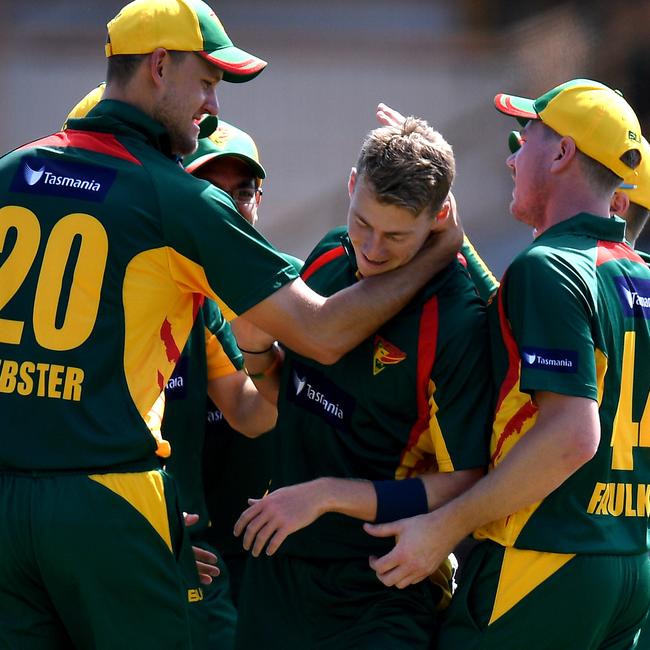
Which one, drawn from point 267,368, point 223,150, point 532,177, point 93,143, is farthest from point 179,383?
point 532,177

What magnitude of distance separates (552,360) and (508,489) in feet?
1.01

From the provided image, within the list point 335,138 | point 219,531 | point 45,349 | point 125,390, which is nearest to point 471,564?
point 125,390

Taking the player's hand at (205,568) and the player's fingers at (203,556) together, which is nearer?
the player's hand at (205,568)

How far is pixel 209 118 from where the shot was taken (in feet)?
11.4

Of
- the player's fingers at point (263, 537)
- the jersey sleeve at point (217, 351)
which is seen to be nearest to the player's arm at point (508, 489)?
the player's fingers at point (263, 537)

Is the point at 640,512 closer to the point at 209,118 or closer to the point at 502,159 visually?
the point at 209,118

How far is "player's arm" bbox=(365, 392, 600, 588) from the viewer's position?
265cm

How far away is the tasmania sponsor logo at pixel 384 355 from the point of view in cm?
294

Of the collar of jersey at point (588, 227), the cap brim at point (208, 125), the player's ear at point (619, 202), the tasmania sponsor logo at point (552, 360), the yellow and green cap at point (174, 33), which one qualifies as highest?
the yellow and green cap at point (174, 33)

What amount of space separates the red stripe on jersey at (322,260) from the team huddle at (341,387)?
0.08 meters

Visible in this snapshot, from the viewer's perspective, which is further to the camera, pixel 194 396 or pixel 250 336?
pixel 194 396

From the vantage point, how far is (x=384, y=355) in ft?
9.69

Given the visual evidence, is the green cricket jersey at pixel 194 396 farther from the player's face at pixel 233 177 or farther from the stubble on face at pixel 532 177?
the stubble on face at pixel 532 177

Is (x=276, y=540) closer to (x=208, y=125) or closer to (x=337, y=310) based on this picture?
(x=337, y=310)
